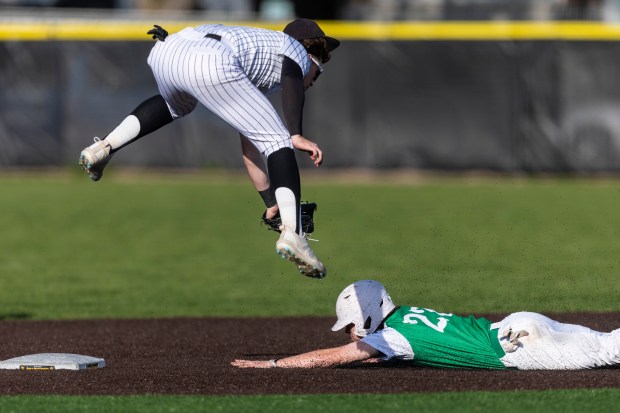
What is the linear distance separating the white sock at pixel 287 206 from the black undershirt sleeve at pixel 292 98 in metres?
0.32

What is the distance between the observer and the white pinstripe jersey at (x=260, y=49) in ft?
22.2

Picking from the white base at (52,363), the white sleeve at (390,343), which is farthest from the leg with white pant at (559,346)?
the white base at (52,363)

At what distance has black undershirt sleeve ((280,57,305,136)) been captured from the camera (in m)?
6.62

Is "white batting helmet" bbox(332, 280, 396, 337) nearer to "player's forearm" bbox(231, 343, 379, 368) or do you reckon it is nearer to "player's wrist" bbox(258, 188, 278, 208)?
"player's forearm" bbox(231, 343, 379, 368)

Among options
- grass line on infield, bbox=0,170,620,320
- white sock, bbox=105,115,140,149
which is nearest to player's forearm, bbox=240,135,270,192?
Result: white sock, bbox=105,115,140,149

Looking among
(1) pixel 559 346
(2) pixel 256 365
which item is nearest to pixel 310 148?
(2) pixel 256 365

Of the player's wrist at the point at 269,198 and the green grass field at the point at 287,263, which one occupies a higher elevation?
the player's wrist at the point at 269,198

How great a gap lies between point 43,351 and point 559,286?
17.0ft

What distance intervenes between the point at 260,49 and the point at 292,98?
40 cm

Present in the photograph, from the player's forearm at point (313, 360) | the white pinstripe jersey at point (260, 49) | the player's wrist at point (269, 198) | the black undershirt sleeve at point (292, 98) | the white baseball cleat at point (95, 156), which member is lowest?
the player's forearm at point (313, 360)

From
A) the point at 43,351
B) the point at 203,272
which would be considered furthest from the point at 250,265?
the point at 43,351

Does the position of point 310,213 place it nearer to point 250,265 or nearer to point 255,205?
point 250,265

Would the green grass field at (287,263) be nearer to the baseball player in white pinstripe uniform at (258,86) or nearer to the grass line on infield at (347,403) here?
the grass line on infield at (347,403)

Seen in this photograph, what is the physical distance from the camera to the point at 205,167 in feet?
73.2
